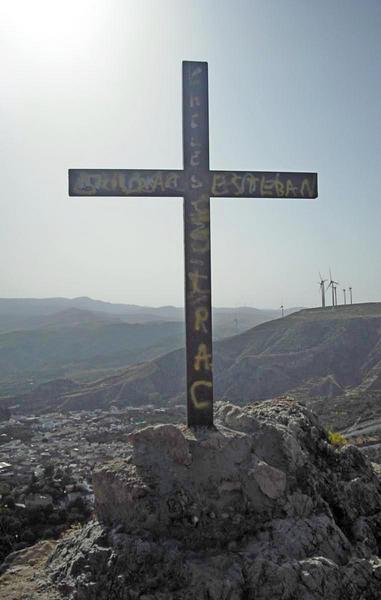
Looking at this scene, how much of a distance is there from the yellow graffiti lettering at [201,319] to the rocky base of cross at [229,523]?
1.38 m

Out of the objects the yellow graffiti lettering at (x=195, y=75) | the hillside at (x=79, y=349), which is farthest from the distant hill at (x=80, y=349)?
the yellow graffiti lettering at (x=195, y=75)

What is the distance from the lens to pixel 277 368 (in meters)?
64.6

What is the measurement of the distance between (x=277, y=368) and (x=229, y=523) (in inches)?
2380

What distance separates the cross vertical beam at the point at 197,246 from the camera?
6.92 meters

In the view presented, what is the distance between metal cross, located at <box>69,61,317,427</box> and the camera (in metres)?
6.93

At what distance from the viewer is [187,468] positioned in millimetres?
5988

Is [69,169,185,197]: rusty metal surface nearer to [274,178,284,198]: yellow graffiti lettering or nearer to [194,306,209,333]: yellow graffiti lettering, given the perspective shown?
[274,178,284,198]: yellow graffiti lettering

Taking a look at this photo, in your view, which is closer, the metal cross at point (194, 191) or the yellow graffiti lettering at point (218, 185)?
the metal cross at point (194, 191)

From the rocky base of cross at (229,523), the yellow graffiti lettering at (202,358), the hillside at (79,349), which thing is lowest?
the hillside at (79,349)

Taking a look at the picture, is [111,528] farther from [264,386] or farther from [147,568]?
[264,386]

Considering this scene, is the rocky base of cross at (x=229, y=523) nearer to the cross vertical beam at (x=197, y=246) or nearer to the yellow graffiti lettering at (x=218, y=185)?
the cross vertical beam at (x=197, y=246)

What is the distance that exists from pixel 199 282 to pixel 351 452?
133 inches

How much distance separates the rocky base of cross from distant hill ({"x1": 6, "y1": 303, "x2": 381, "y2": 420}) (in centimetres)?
4777

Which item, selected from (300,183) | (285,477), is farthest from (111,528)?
(300,183)
